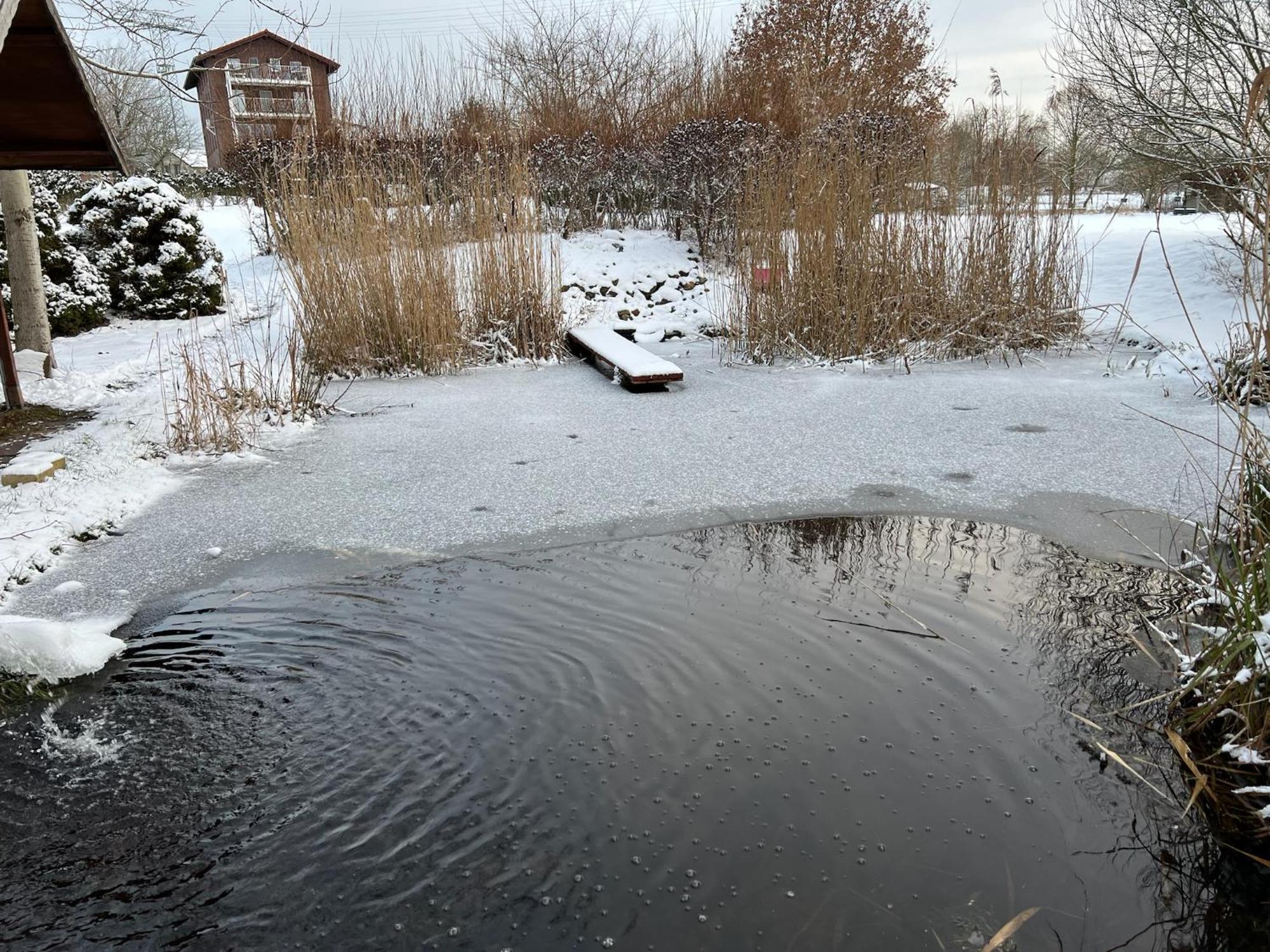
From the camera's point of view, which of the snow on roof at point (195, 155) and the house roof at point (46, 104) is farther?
the snow on roof at point (195, 155)

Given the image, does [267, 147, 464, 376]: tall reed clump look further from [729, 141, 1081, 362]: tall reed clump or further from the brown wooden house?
[729, 141, 1081, 362]: tall reed clump

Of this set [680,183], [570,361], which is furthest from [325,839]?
[680,183]

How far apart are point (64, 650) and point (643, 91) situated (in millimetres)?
11567

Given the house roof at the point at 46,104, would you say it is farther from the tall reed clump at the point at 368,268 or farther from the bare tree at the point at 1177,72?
the bare tree at the point at 1177,72

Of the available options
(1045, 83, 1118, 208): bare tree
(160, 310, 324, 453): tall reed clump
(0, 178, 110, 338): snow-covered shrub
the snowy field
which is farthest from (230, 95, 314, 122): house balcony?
(1045, 83, 1118, 208): bare tree

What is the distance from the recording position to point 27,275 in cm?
581

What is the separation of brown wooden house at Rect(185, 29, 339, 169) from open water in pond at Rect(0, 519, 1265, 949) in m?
3.86

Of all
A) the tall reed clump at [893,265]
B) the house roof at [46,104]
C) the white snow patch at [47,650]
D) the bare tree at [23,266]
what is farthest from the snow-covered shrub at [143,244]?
the white snow patch at [47,650]

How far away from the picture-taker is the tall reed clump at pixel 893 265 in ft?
20.0

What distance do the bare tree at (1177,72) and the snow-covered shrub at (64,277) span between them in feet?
28.5

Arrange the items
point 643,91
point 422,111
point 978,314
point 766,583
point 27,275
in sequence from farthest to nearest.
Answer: point 643,91, point 422,111, point 978,314, point 27,275, point 766,583

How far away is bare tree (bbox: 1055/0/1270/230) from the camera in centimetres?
654

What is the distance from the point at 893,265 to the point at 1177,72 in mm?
3203

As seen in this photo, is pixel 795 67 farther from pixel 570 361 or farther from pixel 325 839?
pixel 325 839
